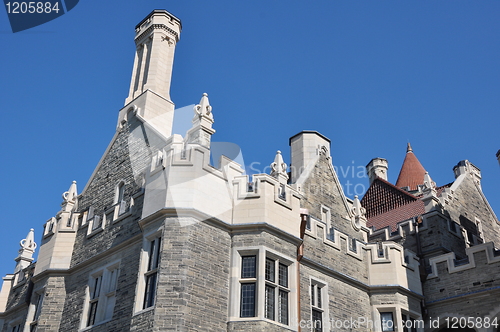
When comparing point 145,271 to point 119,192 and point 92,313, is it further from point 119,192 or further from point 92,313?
point 119,192

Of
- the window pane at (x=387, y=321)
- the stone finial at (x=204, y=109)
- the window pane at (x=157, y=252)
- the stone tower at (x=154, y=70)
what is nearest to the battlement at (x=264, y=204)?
the window pane at (x=157, y=252)

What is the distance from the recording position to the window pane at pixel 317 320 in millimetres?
15906

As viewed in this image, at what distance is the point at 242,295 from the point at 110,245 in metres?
4.47

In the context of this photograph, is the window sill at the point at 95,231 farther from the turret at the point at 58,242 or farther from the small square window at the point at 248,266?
the small square window at the point at 248,266

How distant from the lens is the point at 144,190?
1634cm

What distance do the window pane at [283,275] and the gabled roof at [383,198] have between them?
13.1 meters

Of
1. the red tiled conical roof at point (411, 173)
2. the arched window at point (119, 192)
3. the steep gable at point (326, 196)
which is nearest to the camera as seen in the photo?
the arched window at point (119, 192)

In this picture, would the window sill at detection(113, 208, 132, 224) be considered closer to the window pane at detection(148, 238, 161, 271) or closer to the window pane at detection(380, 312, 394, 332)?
the window pane at detection(148, 238, 161, 271)

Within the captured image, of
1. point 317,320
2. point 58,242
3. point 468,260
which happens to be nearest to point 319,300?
point 317,320

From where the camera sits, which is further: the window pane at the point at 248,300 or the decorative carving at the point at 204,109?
the decorative carving at the point at 204,109

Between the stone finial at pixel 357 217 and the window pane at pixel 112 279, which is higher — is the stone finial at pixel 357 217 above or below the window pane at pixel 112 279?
above

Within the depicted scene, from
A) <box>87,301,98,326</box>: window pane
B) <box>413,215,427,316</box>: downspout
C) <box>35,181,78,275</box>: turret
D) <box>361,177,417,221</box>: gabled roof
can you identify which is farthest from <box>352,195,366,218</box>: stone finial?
<box>35,181,78,275</box>: turret

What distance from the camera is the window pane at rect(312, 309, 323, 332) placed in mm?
15906

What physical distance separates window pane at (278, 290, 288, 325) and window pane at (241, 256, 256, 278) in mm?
910
